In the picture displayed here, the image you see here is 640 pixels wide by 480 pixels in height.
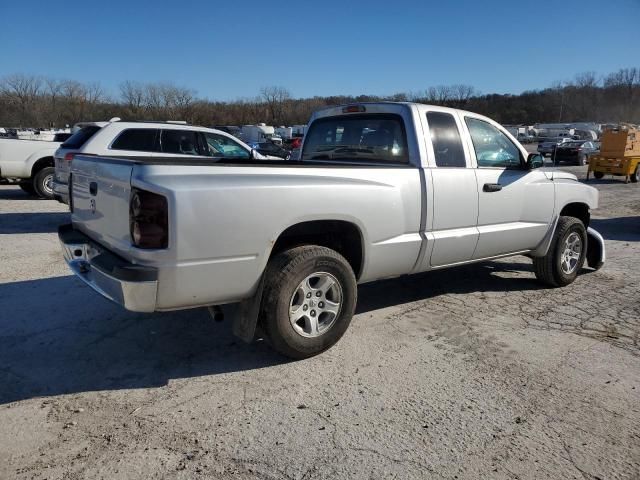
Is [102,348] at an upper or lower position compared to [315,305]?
lower

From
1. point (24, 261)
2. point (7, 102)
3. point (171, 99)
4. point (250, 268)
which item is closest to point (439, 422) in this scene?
point (250, 268)

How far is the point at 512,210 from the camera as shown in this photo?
5.02 metres

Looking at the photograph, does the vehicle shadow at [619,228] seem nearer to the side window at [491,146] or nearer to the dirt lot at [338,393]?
the dirt lot at [338,393]

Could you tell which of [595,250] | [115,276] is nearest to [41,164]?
[115,276]

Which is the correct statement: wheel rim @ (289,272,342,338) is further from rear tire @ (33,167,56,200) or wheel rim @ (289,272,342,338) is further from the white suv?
rear tire @ (33,167,56,200)

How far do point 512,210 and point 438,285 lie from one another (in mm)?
1271

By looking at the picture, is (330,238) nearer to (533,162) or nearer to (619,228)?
(533,162)

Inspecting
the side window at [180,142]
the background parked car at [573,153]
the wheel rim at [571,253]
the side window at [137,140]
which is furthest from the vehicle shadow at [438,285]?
the background parked car at [573,153]

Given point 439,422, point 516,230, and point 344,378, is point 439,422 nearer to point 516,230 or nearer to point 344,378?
point 344,378

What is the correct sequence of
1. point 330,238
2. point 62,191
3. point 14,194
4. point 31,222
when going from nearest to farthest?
point 330,238 → point 62,191 → point 31,222 → point 14,194

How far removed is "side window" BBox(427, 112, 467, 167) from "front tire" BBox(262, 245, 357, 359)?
152 cm

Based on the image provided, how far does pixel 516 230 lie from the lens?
5.07 m

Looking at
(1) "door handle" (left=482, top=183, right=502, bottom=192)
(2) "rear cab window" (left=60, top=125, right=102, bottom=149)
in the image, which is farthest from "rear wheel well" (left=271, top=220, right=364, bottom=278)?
(2) "rear cab window" (left=60, top=125, right=102, bottom=149)

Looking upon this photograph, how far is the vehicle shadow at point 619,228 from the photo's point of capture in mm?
9391
